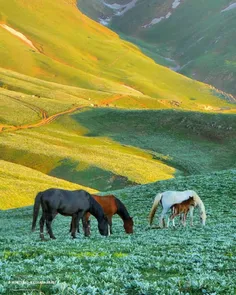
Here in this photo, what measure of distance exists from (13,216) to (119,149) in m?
64.4

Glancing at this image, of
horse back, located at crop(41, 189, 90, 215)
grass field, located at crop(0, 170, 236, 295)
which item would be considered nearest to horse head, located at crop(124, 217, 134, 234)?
grass field, located at crop(0, 170, 236, 295)

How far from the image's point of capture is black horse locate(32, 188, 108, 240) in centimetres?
2312

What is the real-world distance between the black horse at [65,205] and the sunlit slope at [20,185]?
36.5 meters

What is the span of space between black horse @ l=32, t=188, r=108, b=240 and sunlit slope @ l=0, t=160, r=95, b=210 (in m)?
36.5

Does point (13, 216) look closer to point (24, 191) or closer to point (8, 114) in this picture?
point (24, 191)

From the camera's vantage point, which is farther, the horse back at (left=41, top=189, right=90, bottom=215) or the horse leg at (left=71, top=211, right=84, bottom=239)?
the horse leg at (left=71, top=211, right=84, bottom=239)

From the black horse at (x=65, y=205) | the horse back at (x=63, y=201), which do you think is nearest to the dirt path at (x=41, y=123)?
the black horse at (x=65, y=205)

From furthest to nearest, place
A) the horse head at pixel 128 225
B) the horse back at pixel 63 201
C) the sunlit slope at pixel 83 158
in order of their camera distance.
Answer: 1. the sunlit slope at pixel 83 158
2. the horse head at pixel 128 225
3. the horse back at pixel 63 201

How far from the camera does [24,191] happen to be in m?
64.1

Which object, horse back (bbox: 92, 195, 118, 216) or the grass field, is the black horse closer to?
the grass field

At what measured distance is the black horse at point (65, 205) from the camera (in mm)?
23125

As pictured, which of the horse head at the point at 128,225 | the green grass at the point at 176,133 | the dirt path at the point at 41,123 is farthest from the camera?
the dirt path at the point at 41,123

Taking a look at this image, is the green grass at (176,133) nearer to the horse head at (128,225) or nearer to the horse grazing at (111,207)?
the horse head at (128,225)

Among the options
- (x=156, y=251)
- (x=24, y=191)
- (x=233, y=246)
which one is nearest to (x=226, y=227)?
(x=233, y=246)
